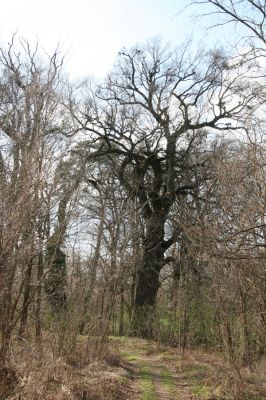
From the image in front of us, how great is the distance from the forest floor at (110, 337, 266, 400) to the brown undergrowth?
21.4 inches

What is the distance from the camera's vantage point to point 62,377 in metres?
7.92

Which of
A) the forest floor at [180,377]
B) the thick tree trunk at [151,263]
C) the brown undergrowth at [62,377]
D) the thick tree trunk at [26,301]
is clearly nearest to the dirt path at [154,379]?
the forest floor at [180,377]

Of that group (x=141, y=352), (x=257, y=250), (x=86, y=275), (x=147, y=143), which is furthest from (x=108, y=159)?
(x=257, y=250)

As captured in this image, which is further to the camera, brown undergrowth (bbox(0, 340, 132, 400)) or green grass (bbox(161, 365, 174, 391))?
green grass (bbox(161, 365, 174, 391))

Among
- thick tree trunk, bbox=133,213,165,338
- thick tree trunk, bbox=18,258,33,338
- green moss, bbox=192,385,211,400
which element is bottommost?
green moss, bbox=192,385,211,400

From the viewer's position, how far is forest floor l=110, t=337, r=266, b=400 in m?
9.10

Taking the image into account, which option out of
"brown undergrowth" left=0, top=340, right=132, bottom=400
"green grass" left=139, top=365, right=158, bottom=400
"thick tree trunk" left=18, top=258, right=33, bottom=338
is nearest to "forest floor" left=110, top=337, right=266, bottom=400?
"green grass" left=139, top=365, right=158, bottom=400

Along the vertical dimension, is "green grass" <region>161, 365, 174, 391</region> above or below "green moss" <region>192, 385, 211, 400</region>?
above

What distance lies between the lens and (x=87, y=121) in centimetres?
2373

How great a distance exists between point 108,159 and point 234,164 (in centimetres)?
1699

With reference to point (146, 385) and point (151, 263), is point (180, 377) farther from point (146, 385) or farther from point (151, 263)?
point (151, 263)

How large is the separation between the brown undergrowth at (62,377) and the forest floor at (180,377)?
54 cm

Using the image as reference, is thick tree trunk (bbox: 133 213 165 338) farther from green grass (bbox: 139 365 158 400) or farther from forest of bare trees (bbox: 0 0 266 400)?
green grass (bbox: 139 365 158 400)

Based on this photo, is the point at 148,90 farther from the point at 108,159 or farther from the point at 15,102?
the point at 15,102
